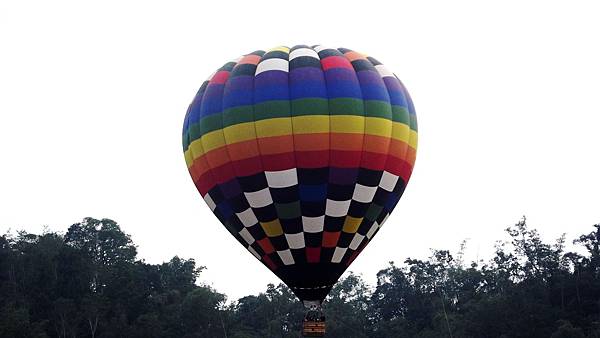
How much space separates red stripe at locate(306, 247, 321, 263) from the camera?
57.9 ft

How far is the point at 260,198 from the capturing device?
57.3 ft

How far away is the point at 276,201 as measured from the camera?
17422mm

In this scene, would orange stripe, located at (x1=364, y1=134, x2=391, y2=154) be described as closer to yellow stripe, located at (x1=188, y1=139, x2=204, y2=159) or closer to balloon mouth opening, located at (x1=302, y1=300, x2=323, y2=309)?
balloon mouth opening, located at (x1=302, y1=300, x2=323, y2=309)

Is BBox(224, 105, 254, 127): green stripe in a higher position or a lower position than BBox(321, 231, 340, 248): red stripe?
higher

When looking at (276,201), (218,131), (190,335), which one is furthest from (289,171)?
(190,335)

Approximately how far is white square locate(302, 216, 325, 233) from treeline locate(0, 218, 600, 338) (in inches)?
1193

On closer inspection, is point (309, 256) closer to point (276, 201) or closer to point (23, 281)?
point (276, 201)

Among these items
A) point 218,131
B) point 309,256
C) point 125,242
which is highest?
point 125,242

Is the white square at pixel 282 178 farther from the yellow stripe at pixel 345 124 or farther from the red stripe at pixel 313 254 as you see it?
the red stripe at pixel 313 254

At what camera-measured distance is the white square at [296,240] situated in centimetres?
1759

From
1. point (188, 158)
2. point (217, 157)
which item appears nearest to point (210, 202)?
point (188, 158)

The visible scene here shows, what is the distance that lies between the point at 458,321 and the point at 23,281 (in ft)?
103

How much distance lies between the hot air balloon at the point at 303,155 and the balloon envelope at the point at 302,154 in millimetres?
22

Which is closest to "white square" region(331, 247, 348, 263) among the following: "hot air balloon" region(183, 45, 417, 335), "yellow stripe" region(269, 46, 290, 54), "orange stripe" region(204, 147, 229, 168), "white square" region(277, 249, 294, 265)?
"hot air balloon" region(183, 45, 417, 335)
